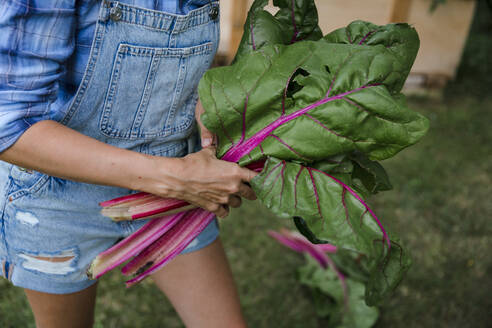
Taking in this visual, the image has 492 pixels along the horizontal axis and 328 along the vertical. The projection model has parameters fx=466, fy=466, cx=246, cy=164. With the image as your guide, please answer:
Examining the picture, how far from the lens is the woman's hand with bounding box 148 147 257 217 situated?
115 cm

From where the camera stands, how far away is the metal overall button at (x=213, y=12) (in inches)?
52.3

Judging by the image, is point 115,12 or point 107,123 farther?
point 107,123

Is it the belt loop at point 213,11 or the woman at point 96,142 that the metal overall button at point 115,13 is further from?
the belt loop at point 213,11

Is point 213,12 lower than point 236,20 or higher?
higher

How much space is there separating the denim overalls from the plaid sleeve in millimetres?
94

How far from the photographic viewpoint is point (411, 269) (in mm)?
2939

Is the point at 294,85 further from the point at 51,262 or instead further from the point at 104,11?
the point at 51,262

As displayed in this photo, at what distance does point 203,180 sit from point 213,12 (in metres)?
0.50

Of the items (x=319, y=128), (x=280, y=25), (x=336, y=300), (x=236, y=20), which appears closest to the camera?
(x=319, y=128)

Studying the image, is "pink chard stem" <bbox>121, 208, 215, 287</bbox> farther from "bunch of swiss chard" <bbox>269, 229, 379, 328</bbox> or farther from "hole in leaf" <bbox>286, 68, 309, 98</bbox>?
"bunch of swiss chard" <bbox>269, 229, 379, 328</bbox>

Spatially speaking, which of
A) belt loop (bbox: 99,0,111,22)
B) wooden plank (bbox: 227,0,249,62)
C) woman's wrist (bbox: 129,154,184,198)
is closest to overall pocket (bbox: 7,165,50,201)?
woman's wrist (bbox: 129,154,184,198)

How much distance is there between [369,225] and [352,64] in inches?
16.9

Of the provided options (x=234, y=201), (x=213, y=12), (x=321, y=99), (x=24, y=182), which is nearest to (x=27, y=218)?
(x=24, y=182)

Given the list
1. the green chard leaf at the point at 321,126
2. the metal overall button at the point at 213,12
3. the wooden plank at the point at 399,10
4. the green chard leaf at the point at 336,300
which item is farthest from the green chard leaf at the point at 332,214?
the wooden plank at the point at 399,10
